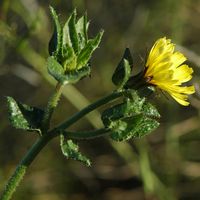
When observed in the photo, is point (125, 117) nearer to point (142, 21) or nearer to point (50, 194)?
point (50, 194)

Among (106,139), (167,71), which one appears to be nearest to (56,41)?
(167,71)

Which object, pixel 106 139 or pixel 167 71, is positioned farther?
pixel 106 139

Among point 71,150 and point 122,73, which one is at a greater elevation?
point 122,73

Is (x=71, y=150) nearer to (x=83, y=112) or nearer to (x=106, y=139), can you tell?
(x=83, y=112)

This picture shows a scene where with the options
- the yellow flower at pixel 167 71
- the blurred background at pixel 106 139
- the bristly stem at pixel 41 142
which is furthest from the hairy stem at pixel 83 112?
the blurred background at pixel 106 139

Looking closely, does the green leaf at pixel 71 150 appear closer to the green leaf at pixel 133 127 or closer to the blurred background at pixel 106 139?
the green leaf at pixel 133 127

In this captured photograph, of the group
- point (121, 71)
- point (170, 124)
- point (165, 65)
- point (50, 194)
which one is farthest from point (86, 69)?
point (50, 194)
